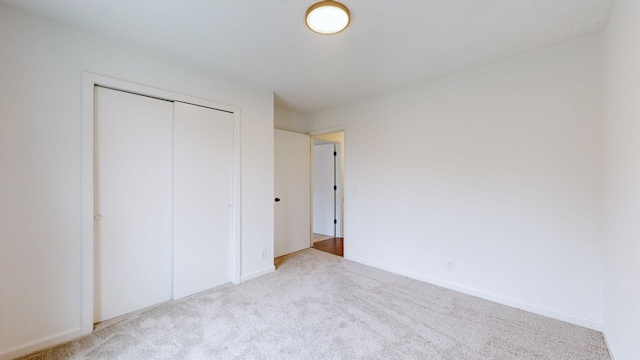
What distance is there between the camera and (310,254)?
402cm

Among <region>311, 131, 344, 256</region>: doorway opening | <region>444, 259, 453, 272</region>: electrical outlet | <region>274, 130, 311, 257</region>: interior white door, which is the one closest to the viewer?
<region>444, 259, 453, 272</region>: electrical outlet

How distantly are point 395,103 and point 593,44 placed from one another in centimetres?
176

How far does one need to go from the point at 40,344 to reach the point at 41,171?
1266mm

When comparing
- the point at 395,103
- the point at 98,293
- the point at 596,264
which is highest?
the point at 395,103

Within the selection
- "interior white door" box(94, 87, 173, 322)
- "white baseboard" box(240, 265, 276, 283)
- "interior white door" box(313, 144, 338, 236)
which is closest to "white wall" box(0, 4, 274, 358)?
"interior white door" box(94, 87, 173, 322)

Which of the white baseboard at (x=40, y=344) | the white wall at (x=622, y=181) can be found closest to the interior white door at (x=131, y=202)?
the white baseboard at (x=40, y=344)

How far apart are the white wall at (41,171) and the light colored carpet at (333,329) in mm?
295

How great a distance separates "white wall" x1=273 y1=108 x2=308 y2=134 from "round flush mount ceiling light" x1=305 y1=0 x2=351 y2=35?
228 centimetres

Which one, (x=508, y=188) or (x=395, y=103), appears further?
(x=395, y=103)

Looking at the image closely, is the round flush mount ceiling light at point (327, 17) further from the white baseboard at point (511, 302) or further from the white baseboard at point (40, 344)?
the white baseboard at point (40, 344)

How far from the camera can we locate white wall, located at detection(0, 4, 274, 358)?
5.51 ft

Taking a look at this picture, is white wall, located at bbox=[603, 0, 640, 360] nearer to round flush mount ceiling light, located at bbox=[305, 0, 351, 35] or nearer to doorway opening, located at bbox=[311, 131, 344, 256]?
round flush mount ceiling light, located at bbox=[305, 0, 351, 35]

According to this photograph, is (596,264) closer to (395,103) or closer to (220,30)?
(395,103)

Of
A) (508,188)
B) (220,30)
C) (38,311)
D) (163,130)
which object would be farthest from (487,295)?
(38,311)
